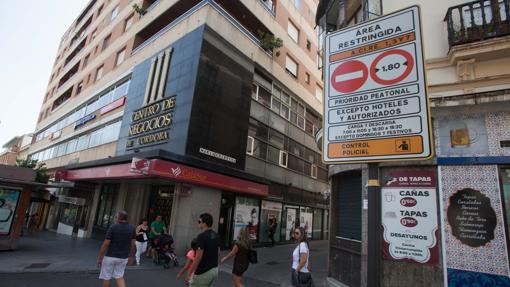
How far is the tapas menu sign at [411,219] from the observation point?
600 centimetres

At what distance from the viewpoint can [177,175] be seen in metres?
11.5

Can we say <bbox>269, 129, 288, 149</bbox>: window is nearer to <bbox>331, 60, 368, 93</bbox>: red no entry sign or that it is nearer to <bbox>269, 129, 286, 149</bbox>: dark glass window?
<bbox>269, 129, 286, 149</bbox>: dark glass window

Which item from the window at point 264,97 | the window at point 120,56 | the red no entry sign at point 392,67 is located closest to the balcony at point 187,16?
the window at point 120,56

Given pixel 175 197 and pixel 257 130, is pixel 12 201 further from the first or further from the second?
pixel 257 130

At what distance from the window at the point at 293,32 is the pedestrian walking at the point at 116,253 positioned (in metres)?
20.5

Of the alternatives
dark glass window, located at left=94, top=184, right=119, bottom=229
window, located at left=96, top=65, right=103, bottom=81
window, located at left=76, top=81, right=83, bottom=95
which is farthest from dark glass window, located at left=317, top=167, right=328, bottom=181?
window, located at left=76, top=81, right=83, bottom=95

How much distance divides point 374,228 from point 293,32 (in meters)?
23.5

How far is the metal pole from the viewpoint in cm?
182

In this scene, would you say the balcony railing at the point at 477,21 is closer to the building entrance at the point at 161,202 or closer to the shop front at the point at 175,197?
the shop front at the point at 175,197

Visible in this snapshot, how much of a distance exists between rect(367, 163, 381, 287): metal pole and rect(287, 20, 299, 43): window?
22.4 metres

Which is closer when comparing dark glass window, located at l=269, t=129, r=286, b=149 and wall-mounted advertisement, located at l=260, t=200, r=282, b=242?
wall-mounted advertisement, located at l=260, t=200, r=282, b=242

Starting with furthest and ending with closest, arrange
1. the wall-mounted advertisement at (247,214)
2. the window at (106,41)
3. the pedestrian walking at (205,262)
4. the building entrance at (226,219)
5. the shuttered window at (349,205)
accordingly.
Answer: the window at (106,41) < the wall-mounted advertisement at (247,214) < the building entrance at (226,219) < the shuttered window at (349,205) < the pedestrian walking at (205,262)

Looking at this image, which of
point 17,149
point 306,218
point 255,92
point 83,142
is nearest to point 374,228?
point 255,92

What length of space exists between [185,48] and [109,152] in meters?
8.66
